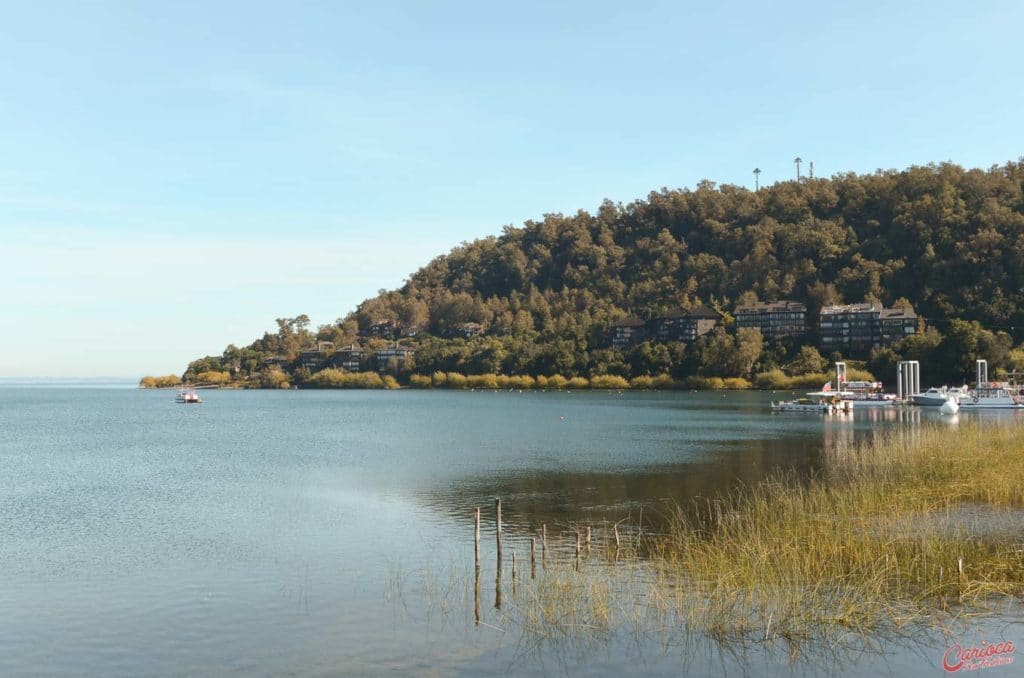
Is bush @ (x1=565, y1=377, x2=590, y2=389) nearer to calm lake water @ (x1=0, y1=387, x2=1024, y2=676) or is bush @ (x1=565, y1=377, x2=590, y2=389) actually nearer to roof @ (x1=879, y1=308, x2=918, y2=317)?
roof @ (x1=879, y1=308, x2=918, y2=317)

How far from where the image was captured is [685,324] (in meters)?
176

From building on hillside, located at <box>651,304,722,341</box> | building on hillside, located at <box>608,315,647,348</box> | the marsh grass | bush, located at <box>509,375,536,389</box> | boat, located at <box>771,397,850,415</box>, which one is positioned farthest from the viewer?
building on hillside, located at <box>608,315,647,348</box>

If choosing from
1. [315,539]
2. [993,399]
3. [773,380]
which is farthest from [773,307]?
[315,539]

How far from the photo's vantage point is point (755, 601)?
1661cm

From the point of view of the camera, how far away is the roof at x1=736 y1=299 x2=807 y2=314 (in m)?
167

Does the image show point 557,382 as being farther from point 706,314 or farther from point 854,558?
point 854,558

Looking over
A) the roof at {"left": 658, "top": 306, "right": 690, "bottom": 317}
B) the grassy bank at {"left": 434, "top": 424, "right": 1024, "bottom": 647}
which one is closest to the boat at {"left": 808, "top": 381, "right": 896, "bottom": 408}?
the roof at {"left": 658, "top": 306, "right": 690, "bottom": 317}

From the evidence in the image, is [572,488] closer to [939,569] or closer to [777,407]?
[939,569]

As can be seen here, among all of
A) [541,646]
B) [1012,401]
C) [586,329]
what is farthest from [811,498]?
[586,329]

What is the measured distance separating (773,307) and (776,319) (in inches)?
109

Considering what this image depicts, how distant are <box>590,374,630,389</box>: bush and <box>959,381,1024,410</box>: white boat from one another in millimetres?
75595

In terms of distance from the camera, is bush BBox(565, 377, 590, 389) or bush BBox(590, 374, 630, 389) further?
bush BBox(565, 377, 590, 389)

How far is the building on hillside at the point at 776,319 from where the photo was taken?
543 feet

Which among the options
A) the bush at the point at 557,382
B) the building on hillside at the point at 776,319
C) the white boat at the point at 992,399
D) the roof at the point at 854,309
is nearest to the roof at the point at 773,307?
the building on hillside at the point at 776,319
